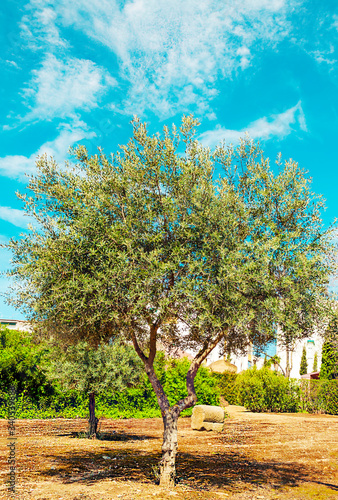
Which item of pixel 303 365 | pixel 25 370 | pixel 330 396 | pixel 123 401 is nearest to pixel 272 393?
pixel 330 396

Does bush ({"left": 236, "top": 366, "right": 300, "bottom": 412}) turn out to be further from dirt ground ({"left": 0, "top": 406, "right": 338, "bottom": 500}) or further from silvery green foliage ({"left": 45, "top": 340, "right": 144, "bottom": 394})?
silvery green foliage ({"left": 45, "top": 340, "right": 144, "bottom": 394})

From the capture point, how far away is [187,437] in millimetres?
19578

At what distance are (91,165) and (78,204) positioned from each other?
145 centimetres

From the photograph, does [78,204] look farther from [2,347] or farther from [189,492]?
[2,347]

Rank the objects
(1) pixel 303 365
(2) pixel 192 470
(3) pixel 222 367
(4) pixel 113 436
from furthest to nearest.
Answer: (1) pixel 303 365 → (3) pixel 222 367 → (4) pixel 113 436 → (2) pixel 192 470

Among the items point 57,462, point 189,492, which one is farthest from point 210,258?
point 57,462

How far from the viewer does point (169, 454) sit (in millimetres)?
10664

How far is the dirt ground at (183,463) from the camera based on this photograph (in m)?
10.1

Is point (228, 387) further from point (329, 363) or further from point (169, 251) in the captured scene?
point (169, 251)

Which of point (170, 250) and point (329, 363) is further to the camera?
point (329, 363)

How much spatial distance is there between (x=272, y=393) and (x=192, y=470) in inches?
802

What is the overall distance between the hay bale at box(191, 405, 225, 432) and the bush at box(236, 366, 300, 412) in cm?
915

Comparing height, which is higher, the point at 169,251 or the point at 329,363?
the point at 169,251

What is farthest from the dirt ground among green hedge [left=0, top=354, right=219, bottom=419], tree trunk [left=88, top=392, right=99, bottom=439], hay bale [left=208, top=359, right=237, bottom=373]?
hay bale [left=208, top=359, right=237, bottom=373]
